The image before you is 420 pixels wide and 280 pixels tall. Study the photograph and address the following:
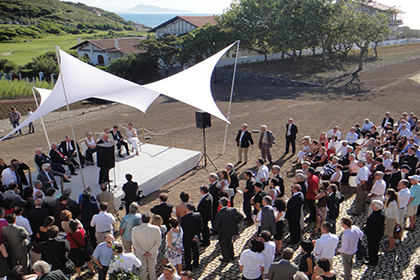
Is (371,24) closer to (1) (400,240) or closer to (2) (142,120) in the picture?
(2) (142,120)

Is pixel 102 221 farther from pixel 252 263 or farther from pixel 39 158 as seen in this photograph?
pixel 39 158

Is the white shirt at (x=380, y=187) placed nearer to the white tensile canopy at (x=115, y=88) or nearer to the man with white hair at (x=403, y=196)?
the man with white hair at (x=403, y=196)

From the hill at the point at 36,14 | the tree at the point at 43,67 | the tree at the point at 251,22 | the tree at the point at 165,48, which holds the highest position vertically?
the hill at the point at 36,14

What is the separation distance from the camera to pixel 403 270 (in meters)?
5.74

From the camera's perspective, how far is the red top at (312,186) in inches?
282

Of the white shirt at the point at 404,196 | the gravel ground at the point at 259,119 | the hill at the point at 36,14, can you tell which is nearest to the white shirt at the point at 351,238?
the gravel ground at the point at 259,119

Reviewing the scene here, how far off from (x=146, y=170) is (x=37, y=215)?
14.3 ft

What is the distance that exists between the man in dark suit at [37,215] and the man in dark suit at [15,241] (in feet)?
1.41

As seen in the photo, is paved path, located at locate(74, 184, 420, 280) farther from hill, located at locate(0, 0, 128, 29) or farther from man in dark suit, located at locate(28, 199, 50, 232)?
hill, located at locate(0, 0, 128, 29)

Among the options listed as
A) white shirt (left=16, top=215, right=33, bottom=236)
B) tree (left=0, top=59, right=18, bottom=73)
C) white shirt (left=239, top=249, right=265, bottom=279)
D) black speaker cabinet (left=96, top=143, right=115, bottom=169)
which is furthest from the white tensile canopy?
tree (left=0, top=59, right=18, bottom=73)

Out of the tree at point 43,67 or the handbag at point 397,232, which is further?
the tree at point 43,67

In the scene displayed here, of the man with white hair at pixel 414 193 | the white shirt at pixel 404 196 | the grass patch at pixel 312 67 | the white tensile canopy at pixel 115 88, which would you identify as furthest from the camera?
the grass patch at pixel 312 67

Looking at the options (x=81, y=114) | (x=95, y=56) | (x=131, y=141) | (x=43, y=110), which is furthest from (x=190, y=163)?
(x=95, y=56)

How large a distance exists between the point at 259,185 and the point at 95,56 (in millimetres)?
46175
